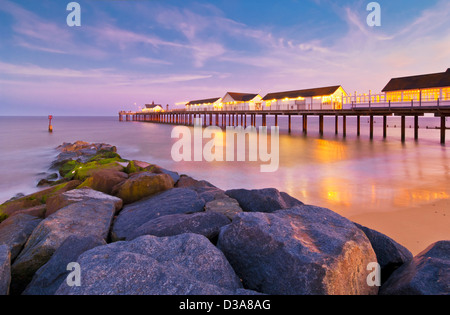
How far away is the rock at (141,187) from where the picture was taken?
266 inches

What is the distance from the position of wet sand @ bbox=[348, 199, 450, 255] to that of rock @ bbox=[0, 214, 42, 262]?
6.68 metres

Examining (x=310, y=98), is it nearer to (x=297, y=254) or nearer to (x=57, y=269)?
(x=297, y=254)

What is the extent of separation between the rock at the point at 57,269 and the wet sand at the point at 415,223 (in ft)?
18.2

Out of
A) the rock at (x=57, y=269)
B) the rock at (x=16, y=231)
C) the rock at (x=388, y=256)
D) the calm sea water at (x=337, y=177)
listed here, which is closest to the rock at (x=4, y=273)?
the rock at (x=57, y=269)

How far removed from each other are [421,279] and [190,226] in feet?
8.85

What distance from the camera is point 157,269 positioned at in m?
2.78

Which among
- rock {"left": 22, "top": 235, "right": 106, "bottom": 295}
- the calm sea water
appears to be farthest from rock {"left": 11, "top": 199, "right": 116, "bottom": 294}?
the calm sea water

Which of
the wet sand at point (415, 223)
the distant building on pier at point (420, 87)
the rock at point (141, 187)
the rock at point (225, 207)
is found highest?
the distant building on pier at point (420, 87)

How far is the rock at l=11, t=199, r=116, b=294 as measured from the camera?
3863mm

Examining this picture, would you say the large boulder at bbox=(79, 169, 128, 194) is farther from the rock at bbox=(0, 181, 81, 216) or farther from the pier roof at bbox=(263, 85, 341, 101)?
the pier roof at bbox=(263, 85, 341, 101)

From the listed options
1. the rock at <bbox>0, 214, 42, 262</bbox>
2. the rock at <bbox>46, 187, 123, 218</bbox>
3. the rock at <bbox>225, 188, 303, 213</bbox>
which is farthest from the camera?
the rock at <bbox>46, 187, 123, 218</bbox>

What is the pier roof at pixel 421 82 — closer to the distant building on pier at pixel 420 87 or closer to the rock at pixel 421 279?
the distant building on pier at pixel 420 87
